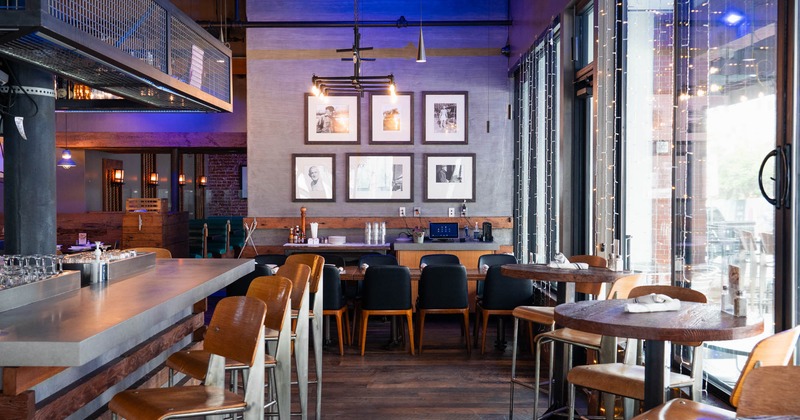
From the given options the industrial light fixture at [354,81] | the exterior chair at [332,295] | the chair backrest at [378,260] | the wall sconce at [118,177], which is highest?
the industrial light fixture at [354,81]

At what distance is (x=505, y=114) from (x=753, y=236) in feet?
18.3

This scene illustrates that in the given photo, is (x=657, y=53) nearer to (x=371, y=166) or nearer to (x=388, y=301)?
(x=388, y=301)

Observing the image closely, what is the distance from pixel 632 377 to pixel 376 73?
625cm

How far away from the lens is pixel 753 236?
330cm

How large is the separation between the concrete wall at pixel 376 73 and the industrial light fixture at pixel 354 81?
469mm

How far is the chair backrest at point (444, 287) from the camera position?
21.3 feet

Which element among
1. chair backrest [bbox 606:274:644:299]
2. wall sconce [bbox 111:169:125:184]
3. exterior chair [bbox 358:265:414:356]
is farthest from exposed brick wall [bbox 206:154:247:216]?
chair backrest [bbox 606:274:644:299]

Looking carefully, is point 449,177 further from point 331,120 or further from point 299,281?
point 299,281

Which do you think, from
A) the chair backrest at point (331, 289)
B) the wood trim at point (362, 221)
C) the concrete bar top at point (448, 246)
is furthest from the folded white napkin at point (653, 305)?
the wood trim at point (362, 221)

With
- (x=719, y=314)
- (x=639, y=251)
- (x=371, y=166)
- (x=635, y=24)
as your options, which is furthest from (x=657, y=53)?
(x=371, y=166)

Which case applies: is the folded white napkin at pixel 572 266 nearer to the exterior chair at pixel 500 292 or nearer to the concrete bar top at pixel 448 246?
the exterior chair at pixel 500 292

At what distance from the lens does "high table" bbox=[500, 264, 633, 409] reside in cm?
415

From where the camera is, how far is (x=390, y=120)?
8.74 meters

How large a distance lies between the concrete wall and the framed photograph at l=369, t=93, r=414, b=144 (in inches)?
3.2
